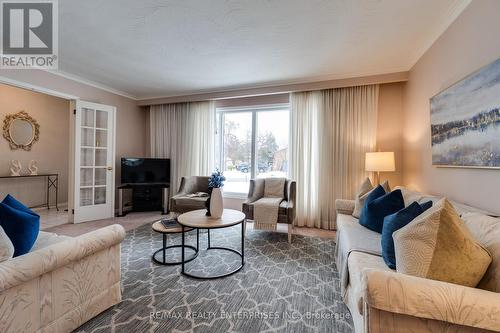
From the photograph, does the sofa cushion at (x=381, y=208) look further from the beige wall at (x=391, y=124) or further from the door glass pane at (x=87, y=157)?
the door glass pane at (x=87, y=157)

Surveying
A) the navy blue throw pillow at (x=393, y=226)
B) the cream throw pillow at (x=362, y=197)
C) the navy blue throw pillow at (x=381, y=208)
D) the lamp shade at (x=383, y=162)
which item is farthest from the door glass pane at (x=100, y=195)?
the lamp shade at (x=383, y=162)

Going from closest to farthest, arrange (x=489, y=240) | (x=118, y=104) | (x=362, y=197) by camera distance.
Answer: (x=489, y=240), (x=362, y=197), (x=118, y=104)

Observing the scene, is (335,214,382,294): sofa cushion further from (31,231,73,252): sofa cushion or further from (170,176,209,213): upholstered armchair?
(31,231,73,252): sofa cushion

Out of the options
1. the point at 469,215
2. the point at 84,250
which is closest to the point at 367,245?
the point at 469,215

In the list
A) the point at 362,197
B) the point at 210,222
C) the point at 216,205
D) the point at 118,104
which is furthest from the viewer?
the point at 118,104

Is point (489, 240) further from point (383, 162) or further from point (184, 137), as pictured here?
point (184, 137)

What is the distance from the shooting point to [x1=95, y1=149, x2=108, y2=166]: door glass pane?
417 cm

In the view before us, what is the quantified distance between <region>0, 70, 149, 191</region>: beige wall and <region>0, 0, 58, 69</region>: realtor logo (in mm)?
149

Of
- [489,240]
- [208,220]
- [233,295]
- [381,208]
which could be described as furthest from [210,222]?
[489,240]

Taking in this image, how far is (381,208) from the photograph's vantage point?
7.02 feet

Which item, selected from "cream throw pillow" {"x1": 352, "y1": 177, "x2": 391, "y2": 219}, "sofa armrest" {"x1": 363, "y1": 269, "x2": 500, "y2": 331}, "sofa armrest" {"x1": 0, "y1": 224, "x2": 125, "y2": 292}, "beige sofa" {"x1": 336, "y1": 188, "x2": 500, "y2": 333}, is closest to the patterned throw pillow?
"beige sofa" {"x1": 336, "y1": 188, "x2": 500, "y2": 333}

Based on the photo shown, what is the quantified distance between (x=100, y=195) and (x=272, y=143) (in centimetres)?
352

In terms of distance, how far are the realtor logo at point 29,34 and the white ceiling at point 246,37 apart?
102 mm

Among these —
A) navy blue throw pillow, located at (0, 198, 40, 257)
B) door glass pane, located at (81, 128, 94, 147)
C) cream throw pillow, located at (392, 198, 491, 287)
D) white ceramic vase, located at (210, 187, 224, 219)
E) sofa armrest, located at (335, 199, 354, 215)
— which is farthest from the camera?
door glass pane, located at (81, 128, 94, 147)
